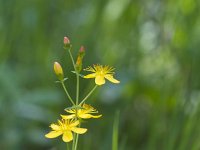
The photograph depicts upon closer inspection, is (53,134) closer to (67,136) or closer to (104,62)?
(67,136)

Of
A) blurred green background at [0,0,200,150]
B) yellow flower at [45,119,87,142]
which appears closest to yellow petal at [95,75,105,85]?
yellow flower at [45,119,87,142]

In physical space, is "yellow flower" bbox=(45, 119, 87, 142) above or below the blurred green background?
below

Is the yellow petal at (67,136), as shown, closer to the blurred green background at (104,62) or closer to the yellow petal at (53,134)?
the yellow petal at (53,134)

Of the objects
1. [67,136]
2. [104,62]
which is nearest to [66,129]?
[67,136]

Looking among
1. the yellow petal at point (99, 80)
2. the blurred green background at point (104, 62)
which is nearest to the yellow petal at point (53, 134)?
the yellow petal at point (99, 80)

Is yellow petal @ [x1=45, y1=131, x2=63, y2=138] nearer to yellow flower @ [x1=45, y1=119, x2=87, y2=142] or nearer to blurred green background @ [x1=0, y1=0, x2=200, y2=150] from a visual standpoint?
yellow flower @ [x1=45, y1=119, x2=87, y2=142]

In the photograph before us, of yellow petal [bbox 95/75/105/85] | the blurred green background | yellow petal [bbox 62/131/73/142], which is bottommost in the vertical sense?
yellow petal [bbox 62/131/73/142]

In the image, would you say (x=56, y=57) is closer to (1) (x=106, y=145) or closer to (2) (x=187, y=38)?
(2) (x=187, y=38)

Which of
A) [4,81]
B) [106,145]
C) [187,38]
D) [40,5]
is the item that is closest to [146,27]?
[187,38]
